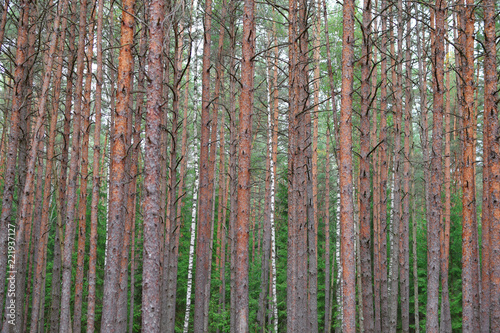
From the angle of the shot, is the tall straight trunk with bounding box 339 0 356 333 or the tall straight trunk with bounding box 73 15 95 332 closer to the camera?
the tall straight trunk with bounding box 339 0 356 333

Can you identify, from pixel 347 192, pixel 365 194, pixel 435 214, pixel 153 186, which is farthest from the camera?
pixel 365 194

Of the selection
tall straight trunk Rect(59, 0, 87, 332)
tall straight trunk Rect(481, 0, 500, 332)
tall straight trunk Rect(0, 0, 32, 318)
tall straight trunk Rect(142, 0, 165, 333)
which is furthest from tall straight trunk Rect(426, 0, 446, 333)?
tall straight trunk Rect(0, 0, 32, 318)

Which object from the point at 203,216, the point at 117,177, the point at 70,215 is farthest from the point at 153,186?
the point at 203,216

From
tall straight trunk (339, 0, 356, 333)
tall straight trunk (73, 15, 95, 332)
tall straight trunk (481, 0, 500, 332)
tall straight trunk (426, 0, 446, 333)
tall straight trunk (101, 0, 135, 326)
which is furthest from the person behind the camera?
tall straight trunk (73, 15, 95, 332)

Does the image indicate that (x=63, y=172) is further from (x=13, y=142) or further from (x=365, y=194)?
(x=365, y=194)

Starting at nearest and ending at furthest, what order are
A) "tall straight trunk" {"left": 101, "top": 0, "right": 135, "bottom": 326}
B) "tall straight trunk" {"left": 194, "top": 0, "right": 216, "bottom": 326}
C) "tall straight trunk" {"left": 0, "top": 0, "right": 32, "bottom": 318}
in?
"tall straight trunk" {"left": 101, "top": 0, "right": 135, "bottom": 326}, "tall straight trunk" {"left": 0, "top": 0, "right": 32, "bottom": 318}, "tall straight trunk" {"left": 194, "top": 0, "right": 216, "bottom": 326}

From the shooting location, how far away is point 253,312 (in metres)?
14.7

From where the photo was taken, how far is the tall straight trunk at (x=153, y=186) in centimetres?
493

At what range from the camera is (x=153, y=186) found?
16.8 ft

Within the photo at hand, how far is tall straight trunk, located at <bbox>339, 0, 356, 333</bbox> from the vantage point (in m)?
5.68

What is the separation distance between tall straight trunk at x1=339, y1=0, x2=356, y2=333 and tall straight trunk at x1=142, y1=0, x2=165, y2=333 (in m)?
2.70

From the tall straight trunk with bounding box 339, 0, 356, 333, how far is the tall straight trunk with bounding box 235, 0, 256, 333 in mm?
1512

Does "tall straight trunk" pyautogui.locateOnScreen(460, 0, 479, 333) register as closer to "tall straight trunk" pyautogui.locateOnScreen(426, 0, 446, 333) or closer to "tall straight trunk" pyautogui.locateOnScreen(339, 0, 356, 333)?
"tall straight trunk" pyautogui.locateOnScreen(426, 0, 446, 333)

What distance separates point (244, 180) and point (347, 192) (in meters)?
1.66
